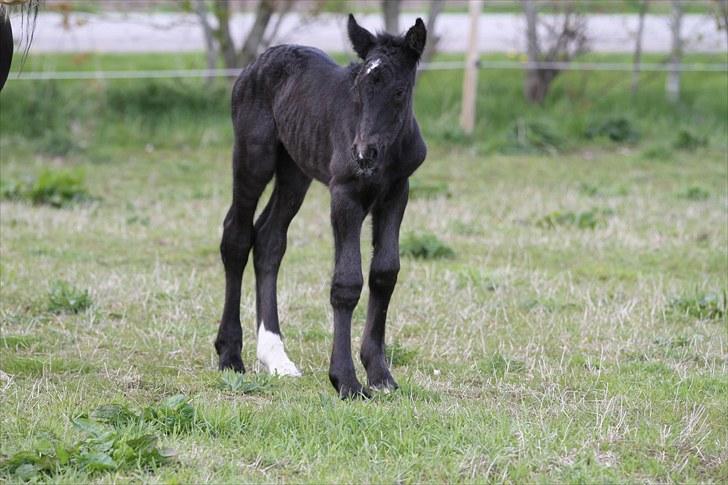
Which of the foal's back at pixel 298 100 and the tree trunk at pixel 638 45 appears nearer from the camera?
the foal's back at pixel 298 100

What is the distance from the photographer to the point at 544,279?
27.4 ft

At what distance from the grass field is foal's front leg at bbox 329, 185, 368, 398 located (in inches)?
5.3

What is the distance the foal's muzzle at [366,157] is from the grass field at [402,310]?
3.61 feet

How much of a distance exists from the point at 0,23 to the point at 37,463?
8.50 ft

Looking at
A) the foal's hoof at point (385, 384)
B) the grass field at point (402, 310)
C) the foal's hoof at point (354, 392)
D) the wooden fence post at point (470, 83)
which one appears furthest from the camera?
the wooden fence post at point (470, 83)

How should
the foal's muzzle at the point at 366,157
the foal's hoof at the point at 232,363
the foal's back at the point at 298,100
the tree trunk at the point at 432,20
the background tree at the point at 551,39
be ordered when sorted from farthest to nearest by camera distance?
the background tree at the point at 551,39, the tree trunk at the point at 432,20, the foal's hoof at the point at 232,363, the foal's back at the point at 298,100, the foal's muzzle at the point at 366,157

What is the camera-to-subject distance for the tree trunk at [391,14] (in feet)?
50.8

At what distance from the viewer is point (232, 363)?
20.4 ft

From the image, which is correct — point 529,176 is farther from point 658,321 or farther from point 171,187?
point 658,321

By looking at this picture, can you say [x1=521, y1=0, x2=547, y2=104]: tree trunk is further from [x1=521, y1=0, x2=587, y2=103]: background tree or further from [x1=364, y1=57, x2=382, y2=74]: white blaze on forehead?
[x1=364, y1=57, x2=382, y2=74]: white blaze on forehead

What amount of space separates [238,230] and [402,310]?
161 centimetres

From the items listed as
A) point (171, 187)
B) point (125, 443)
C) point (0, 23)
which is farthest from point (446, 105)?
point (125, 443)

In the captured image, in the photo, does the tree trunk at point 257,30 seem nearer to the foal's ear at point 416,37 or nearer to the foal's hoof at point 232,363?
the foal's hoof at point 232,363

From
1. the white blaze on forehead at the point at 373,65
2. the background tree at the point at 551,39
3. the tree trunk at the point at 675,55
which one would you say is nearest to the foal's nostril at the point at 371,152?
the white blaze on forehead at the point at 373,65
